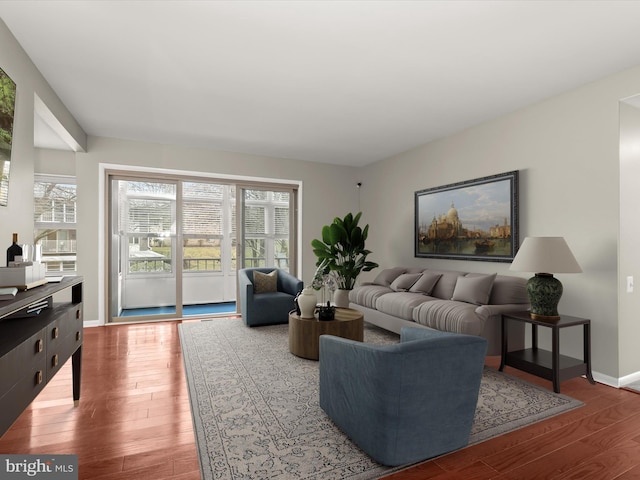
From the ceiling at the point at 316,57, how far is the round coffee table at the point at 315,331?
2.27 m

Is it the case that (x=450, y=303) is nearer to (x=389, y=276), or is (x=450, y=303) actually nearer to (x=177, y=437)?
(x=389, y=276)

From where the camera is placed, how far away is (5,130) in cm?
230

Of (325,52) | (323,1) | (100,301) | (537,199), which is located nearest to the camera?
(323,1)

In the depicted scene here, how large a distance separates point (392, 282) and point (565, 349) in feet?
7.20

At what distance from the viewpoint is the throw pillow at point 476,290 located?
142 inches

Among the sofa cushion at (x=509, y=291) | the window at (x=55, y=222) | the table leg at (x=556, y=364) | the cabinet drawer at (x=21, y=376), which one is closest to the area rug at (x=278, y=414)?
the table leg at (x=556, y=364)

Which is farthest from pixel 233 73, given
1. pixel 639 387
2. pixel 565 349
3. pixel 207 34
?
pixel 639 387

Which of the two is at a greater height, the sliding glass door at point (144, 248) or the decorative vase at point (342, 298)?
the sliding glass door at point (144, 248)

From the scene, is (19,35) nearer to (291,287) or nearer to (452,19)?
(452,19)

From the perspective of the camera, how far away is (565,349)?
3367 millimetres

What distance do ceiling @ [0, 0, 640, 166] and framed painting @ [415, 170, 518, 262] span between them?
0.84 metres

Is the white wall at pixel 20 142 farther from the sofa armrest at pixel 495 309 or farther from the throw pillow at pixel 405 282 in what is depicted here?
the throw pillow at pixel 405 282

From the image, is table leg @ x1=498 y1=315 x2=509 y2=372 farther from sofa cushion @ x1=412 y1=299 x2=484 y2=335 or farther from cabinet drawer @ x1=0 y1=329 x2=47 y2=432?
cabinet drawer @ x1=0 y1=329 x2=47 y2=432

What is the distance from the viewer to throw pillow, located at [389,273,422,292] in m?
4.70
